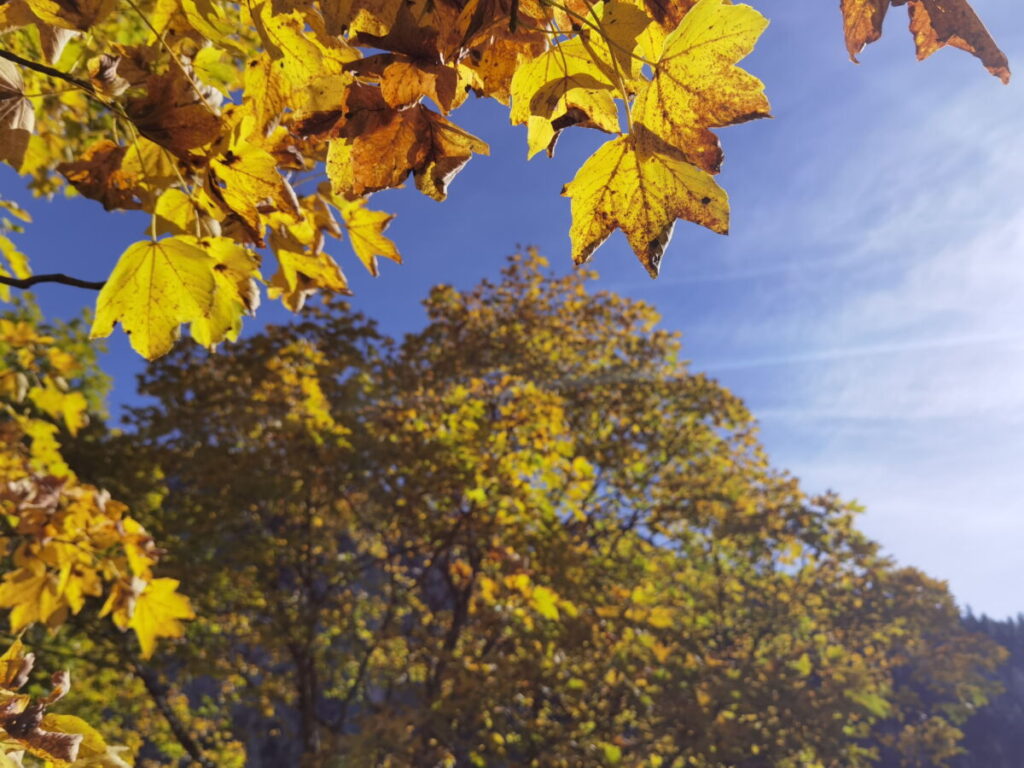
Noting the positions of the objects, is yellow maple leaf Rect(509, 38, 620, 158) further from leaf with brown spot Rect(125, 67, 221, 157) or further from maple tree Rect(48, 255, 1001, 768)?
maple tree Rect(48, 255, 1001, 768)

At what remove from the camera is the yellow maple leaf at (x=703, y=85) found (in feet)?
1.80

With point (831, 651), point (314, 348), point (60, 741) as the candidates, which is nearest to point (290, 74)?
point (60, 741)

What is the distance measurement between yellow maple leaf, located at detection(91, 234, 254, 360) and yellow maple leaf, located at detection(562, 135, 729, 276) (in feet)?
1.66

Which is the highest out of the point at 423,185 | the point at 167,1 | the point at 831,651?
the point at 831,651

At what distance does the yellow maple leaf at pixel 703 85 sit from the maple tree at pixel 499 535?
4.22 metres

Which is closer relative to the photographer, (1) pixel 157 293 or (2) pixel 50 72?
(2) pixel 50 72

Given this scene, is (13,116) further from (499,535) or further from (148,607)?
(499,535)

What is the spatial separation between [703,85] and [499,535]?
5.43 meters

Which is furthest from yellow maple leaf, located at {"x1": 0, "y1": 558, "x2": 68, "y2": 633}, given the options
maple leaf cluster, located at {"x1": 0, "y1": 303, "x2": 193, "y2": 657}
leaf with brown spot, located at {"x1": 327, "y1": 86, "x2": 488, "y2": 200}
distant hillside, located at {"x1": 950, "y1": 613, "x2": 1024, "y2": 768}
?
distant hillside, located at {"x1": 950, "y1": 613, "x2": 1024, "y2": 768}

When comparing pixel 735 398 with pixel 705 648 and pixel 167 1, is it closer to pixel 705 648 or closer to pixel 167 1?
pixel 705 648

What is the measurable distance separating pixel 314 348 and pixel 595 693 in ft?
15.3

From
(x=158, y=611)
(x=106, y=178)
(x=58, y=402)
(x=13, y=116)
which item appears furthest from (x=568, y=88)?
(x=58, y=402)

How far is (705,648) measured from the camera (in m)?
8.72

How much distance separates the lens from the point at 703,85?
0.59 m
